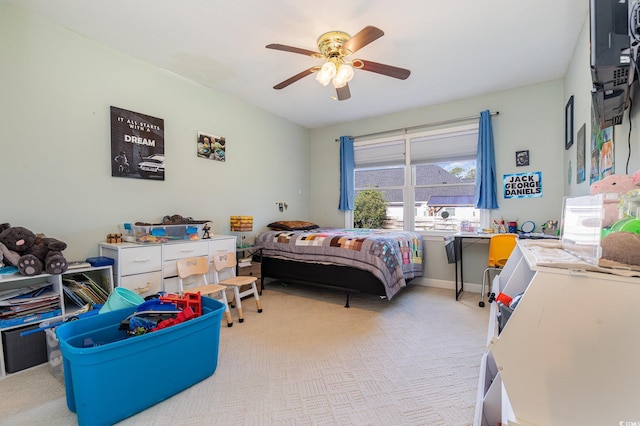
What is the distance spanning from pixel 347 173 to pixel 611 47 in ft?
12.0

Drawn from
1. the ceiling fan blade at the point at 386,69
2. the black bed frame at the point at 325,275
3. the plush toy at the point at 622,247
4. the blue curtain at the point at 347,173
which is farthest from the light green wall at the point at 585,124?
the blue curtain at the point at 347,173

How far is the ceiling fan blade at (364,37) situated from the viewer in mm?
1870

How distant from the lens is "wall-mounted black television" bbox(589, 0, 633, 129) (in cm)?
113

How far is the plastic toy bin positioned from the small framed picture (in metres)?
3.75

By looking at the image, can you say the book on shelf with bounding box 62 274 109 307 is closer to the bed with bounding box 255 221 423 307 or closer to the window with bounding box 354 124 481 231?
the bed with bounding box 255 221 423 307

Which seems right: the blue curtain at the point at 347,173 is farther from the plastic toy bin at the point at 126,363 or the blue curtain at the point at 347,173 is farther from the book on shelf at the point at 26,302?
the book on shelf at the point at 26,302

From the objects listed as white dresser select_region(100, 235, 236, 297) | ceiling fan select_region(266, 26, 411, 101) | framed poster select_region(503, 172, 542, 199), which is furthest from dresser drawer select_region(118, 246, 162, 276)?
framed poster select_region(503, 172, 542, 199)

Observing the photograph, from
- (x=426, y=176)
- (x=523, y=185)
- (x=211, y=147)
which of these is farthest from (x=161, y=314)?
(x=523, y=185)

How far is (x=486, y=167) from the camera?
12.0 ft

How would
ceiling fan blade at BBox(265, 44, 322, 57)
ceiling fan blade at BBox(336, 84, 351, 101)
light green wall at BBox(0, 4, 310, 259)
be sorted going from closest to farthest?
ceiling fan blade at BBox(265, 44, 322, 57) < light green wall at BBox(0, 4, 310, 259) < ceiling fan blade at BBox(336, 84, 351, 101)

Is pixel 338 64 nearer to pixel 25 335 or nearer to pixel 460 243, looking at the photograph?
pixel 460 243

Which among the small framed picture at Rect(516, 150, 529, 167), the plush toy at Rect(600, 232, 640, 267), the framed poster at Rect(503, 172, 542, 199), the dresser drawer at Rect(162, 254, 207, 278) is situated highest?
the small framed picture at Rect(516, 150, 529, 167)

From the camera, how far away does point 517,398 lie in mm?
844

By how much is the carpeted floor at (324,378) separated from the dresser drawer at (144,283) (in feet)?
2.32
